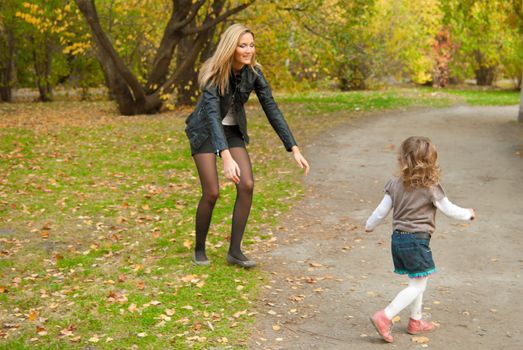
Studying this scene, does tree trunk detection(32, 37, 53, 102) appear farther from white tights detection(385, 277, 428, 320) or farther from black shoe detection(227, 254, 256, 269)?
white tights detection(385, 277, 428, 320)

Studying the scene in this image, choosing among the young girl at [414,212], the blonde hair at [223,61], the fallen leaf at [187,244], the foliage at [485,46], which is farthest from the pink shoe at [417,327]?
the foliage at [485,46]

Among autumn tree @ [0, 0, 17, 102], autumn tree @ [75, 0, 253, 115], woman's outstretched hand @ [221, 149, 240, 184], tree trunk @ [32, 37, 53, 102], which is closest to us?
woman's outstretched hand @ [221, 149, 240, 184]

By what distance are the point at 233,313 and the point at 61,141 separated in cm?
1043

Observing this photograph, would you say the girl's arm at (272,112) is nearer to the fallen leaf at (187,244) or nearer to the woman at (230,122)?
the woman at (230,122)

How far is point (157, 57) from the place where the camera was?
20.5 m

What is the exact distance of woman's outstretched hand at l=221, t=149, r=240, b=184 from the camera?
5.58 metres

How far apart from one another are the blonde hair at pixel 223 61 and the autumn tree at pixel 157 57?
13.5 m

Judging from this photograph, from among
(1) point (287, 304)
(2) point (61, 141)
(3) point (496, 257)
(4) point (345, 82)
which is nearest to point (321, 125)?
(2) point (61, 141)

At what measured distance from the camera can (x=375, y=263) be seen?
670cm

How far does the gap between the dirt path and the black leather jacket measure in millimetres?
1309

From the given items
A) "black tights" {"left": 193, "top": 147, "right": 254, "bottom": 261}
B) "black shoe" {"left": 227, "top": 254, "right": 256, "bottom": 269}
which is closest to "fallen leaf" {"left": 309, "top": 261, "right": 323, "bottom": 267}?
"black shoe" {"left": 227, "top": 254, "right": 256, "bottom": 269}

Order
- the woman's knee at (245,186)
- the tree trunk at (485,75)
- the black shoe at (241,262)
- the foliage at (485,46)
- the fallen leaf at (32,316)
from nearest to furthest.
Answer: the fallen leaf at (32,316), the woman's knee at (245,186), the black shoe at (241,262), the foliage at (485,46), the tree trunk at (485,75)

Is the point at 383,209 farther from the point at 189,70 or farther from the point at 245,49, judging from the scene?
the point at 189,70

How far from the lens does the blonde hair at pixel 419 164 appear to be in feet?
15.0
